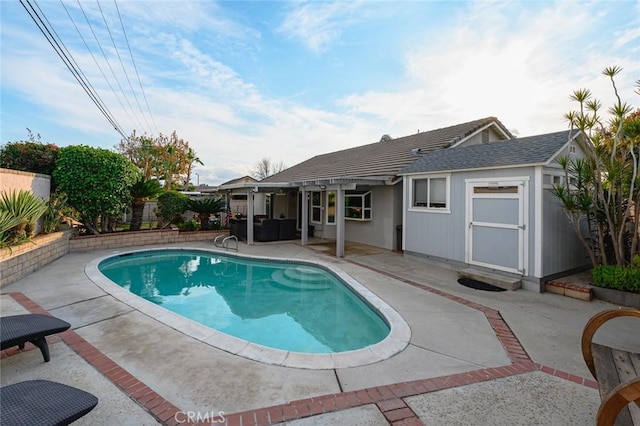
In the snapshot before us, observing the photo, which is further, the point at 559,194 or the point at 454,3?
the point at 454,3

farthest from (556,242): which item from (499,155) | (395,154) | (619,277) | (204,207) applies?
(204,207)

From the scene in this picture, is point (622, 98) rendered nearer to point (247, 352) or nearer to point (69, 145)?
point (247, 352)

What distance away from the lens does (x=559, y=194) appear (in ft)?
22.8

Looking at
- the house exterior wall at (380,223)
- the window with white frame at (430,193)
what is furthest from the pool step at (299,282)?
the house exterior wall at (380,223)

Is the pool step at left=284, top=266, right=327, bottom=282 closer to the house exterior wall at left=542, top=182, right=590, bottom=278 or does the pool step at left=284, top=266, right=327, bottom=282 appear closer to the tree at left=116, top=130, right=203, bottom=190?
the house exterior wall at left=542, top=182, right=590, bottom=278

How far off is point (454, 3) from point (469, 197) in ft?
18.0

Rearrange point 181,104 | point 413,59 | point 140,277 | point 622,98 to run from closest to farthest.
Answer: point 622,98 → point 140,277 → point 413,59 → point 181,104

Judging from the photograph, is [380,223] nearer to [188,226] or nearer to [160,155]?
[188,226]

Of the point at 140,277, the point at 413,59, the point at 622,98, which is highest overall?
the point at 413,59

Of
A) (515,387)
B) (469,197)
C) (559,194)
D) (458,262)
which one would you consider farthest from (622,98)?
(515,387)

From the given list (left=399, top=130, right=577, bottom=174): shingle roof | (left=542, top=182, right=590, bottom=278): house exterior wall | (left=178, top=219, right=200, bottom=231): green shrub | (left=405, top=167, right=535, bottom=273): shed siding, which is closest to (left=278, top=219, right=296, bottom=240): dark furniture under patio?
(left=178, top=219, right=200, bottom=231): green shrub

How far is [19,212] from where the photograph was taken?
26.3 ft

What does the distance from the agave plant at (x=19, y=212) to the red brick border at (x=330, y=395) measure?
5.64 m

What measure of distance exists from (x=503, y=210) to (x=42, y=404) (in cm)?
871
